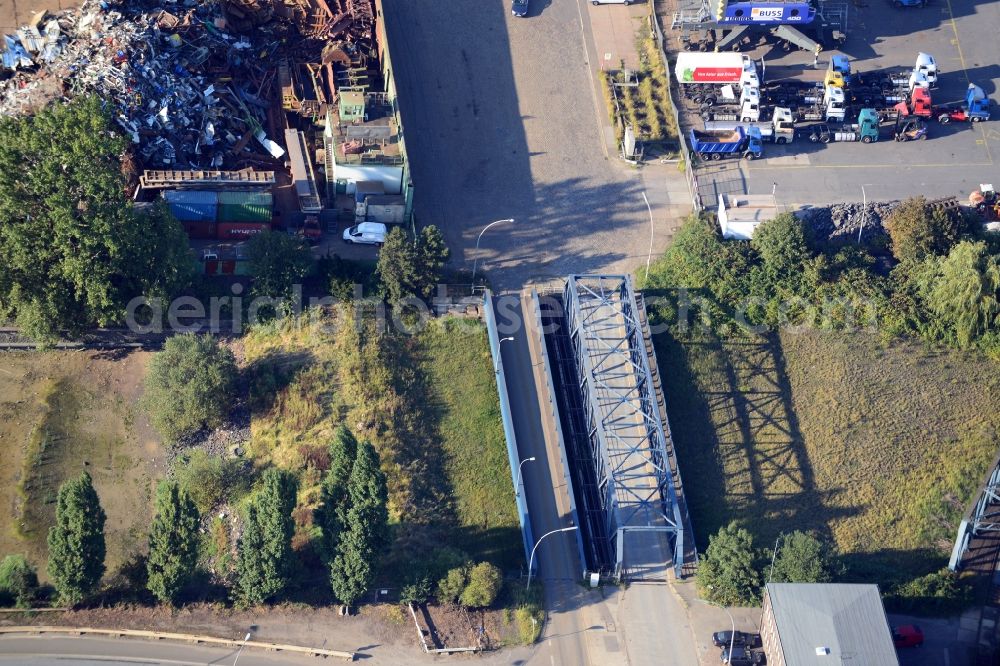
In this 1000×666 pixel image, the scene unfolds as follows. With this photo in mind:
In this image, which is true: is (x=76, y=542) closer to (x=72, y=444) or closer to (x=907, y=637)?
(x=72, y=444)

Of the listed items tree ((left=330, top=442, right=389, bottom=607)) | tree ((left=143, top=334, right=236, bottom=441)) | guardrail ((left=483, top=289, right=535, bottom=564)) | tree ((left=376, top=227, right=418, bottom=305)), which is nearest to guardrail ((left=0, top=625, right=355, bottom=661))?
tree ((left=330, top=442, right=389, bottom=607))

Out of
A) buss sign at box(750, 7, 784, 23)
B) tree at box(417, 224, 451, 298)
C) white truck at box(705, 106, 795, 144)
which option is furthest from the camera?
buss sign at box(750, 7, 784, 23)

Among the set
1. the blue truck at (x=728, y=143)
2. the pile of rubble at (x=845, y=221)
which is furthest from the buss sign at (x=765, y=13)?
the pile of rubble at (x=845, y=221)

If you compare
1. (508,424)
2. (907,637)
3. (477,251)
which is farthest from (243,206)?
(907,637)

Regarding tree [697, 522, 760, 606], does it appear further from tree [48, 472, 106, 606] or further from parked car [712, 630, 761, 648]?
tree [48, 472, 106, 606]

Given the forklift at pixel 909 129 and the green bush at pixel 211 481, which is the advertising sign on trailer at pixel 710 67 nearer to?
the forklift at pixel 909 129
